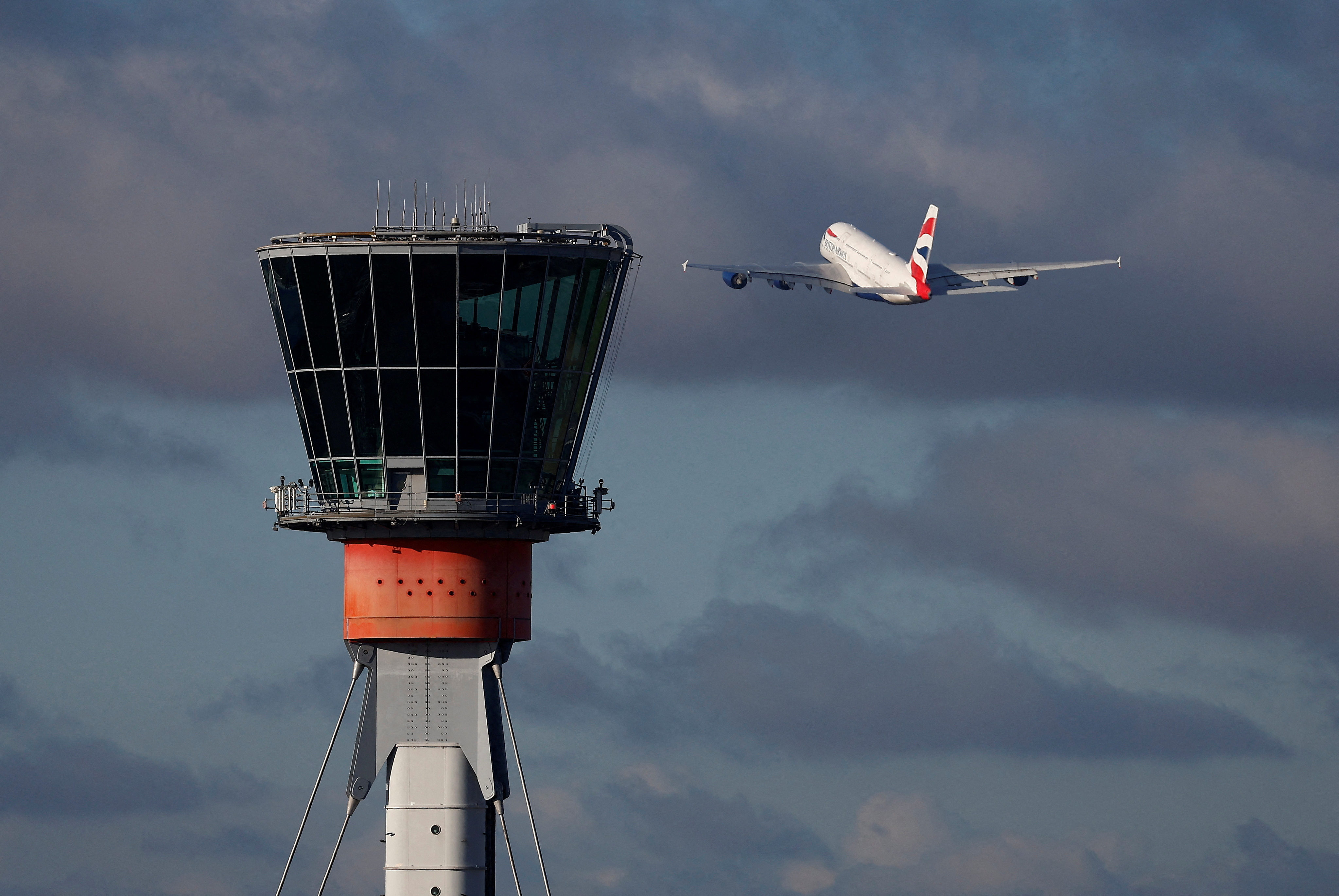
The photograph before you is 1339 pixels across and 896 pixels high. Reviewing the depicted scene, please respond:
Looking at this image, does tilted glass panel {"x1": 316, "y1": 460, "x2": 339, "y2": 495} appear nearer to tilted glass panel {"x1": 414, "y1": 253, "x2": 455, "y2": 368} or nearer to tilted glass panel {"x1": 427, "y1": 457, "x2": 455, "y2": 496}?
tilted glass panel {"x1": 427, "y1": 457, "x2": 455, "y2": 496}

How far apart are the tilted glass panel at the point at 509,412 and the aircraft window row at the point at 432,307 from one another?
1.39ft

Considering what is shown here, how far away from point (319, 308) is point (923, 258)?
197 feet

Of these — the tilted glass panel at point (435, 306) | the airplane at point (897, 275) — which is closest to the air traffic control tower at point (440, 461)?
the tilted glass panel at point (435, 306)

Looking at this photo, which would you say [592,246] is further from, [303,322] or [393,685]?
[393,685]

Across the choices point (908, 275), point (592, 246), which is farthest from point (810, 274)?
point (592, 246)

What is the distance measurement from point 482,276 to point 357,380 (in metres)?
5.40

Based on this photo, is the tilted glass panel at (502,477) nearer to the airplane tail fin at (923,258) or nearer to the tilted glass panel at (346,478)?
the tilted glass panel at (346,478)

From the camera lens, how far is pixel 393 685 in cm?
7275

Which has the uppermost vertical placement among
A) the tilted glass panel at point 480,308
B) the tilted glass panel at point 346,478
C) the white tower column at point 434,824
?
the tilted glass panel at point 480,308

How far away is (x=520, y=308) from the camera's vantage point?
232ft

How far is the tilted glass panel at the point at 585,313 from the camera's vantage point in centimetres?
7156

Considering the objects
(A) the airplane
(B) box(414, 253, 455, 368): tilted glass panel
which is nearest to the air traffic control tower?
(B) box(414, 253, 455, 368): tilted glass panel

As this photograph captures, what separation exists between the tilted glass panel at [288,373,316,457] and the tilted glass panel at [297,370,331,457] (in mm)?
109

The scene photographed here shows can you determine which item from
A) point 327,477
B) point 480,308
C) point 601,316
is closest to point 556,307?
point 601,316
